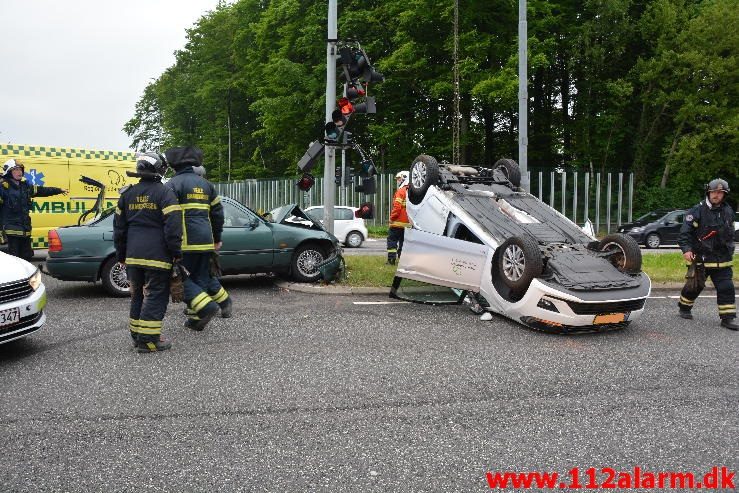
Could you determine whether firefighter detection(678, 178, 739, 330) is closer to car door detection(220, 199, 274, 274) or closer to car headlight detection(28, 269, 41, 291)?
car door detection(220, 199, 274, 274)

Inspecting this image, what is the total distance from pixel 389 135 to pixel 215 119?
22.5 m

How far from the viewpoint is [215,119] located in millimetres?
48500

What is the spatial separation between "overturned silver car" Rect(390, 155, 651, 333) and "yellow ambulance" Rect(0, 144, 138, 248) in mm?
7833

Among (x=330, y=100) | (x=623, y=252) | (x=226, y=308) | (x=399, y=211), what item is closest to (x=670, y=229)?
(x=399, y=211)

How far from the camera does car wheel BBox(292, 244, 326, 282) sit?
10016mm

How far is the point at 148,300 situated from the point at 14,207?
4639mm

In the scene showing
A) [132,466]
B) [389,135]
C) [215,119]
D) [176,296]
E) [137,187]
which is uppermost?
[215,119]

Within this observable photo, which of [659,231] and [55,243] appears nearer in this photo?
[55,243]

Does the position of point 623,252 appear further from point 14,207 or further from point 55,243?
point 14,207

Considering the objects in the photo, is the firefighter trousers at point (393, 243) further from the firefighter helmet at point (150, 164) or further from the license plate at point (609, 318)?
the firefighter helmet at point (150, 164)

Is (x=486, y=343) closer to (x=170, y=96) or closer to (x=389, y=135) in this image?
(x=389, y=135)

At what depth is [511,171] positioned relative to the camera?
969 centimetres

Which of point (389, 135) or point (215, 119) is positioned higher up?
point (215, 119)

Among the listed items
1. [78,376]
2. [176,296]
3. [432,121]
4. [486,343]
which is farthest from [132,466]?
[432,121]
